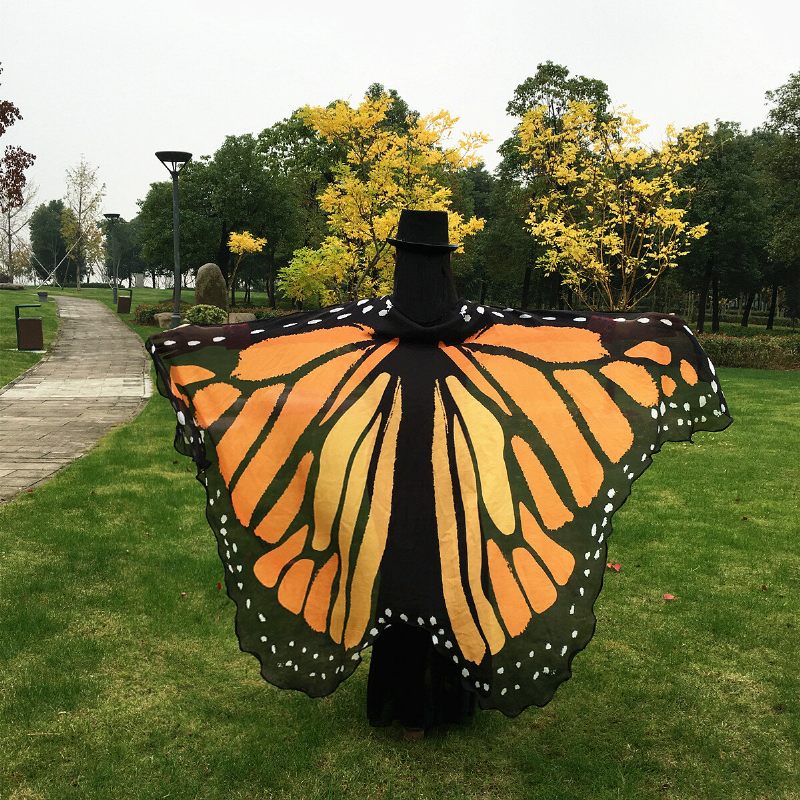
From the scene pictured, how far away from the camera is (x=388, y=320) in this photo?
3.16 metres

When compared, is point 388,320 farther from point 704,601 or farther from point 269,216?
point 269,216

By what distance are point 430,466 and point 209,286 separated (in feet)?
75.8

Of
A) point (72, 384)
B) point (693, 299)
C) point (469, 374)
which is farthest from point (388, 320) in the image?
point (693, 299)

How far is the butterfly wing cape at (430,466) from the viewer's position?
9.54ft

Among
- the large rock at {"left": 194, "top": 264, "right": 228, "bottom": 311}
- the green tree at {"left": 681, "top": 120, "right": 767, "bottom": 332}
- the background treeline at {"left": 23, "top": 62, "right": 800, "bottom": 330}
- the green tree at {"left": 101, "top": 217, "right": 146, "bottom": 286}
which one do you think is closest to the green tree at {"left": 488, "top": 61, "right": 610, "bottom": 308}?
the background treeline at {"left": 23, "top": 62, "right": 800, "bottom": 330}

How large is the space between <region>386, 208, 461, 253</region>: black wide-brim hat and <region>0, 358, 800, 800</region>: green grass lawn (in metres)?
2.30

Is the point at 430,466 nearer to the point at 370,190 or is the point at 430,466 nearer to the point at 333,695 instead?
the point at 333,695

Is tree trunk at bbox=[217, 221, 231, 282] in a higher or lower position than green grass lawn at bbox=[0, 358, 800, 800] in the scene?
higher

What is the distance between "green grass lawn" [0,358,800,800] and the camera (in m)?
3.18

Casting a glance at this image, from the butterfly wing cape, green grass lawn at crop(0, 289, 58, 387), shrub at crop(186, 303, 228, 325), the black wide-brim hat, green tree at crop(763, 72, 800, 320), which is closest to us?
the butterfly wing cape

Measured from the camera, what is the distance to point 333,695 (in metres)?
3.84

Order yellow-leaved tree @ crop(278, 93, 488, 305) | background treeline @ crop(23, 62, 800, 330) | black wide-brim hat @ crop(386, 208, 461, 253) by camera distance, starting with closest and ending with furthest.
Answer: black wide-brim hat @ crop(386, 208, 461, 253)
yellow-leaved tree @ crop(278, 93, 488, 305)
background treeline @ crop(23, 62, 800, 330)

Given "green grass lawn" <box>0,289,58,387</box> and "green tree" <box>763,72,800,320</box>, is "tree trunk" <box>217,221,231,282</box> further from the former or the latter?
"green tree" <box>763,72,800,320</box>

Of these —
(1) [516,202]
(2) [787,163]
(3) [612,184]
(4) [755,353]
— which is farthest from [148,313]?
(2) [787,163]
